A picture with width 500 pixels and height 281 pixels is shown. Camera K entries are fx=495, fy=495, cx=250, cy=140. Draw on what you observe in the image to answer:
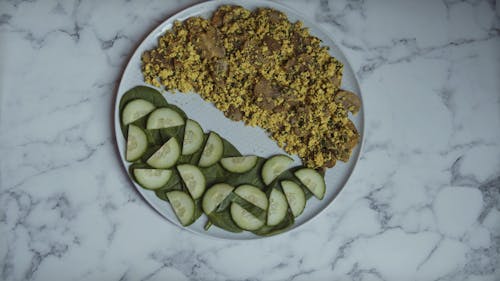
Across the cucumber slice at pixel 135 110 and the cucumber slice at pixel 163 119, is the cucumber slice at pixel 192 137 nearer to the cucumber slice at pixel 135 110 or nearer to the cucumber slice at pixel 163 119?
the cucumber slice at pixel 163 119

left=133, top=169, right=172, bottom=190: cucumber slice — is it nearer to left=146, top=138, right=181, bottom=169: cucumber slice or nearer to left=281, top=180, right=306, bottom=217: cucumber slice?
left=146, top=138, right=181, bottom=169: cucumber slice

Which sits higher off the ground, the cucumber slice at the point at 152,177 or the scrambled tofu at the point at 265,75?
the scrambled tofu at the point at 265,75

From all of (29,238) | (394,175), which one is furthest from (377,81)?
(29,238)

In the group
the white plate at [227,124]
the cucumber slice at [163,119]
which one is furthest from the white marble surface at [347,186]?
the cucumber slice at [163,119]

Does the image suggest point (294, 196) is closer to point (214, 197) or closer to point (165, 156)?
point (214, 197)

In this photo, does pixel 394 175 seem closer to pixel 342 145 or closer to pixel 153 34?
pixel 342 145

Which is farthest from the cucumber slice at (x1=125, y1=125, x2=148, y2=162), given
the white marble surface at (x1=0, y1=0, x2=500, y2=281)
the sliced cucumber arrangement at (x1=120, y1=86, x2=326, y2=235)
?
the white marble surface at (x1=0, y1=0, x2=500, y2=281)

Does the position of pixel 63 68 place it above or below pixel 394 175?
below
